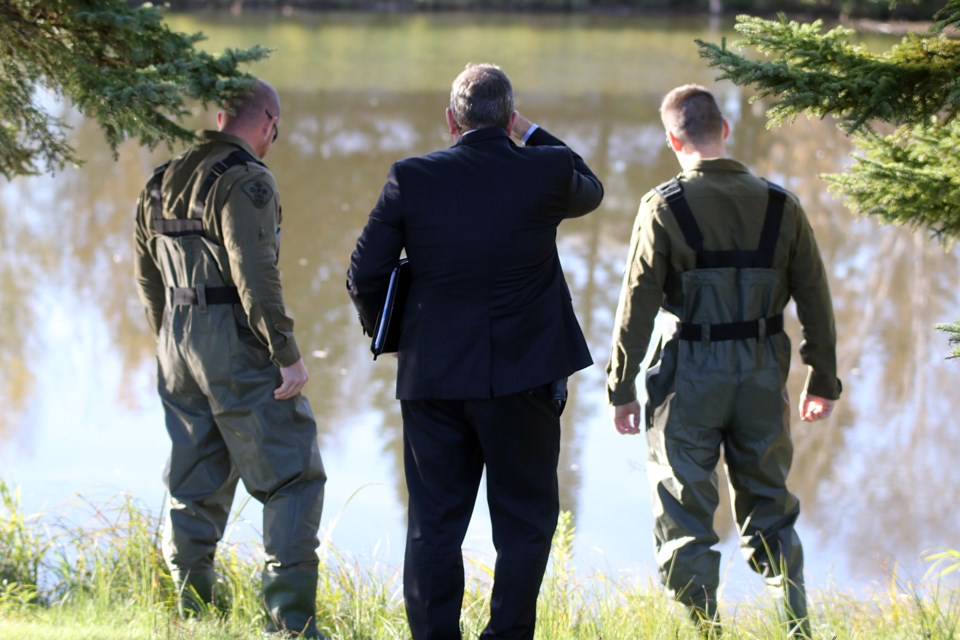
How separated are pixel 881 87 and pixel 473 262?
1040mm

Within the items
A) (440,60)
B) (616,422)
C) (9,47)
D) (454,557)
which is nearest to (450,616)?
(454,557)

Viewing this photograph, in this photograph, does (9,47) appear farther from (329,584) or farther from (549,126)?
(549,126)

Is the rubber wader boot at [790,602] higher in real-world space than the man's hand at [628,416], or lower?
lower

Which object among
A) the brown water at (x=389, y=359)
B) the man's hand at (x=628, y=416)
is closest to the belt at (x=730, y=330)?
the man's hand at (x=628, y=416)

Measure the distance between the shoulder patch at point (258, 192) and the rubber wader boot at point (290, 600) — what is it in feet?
3.62

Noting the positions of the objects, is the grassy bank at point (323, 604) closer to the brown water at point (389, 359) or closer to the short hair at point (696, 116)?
the brown water at point (389, 359)

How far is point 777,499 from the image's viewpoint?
11.0 feet

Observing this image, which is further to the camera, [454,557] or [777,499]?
[777,499]

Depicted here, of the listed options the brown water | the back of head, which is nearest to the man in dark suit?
the back of head

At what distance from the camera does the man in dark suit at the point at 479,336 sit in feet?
8.61

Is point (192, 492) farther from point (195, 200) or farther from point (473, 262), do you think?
point (473, 262)

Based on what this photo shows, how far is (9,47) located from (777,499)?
9.22ft

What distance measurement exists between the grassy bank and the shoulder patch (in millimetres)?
1203

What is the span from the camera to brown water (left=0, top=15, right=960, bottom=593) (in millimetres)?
5027
